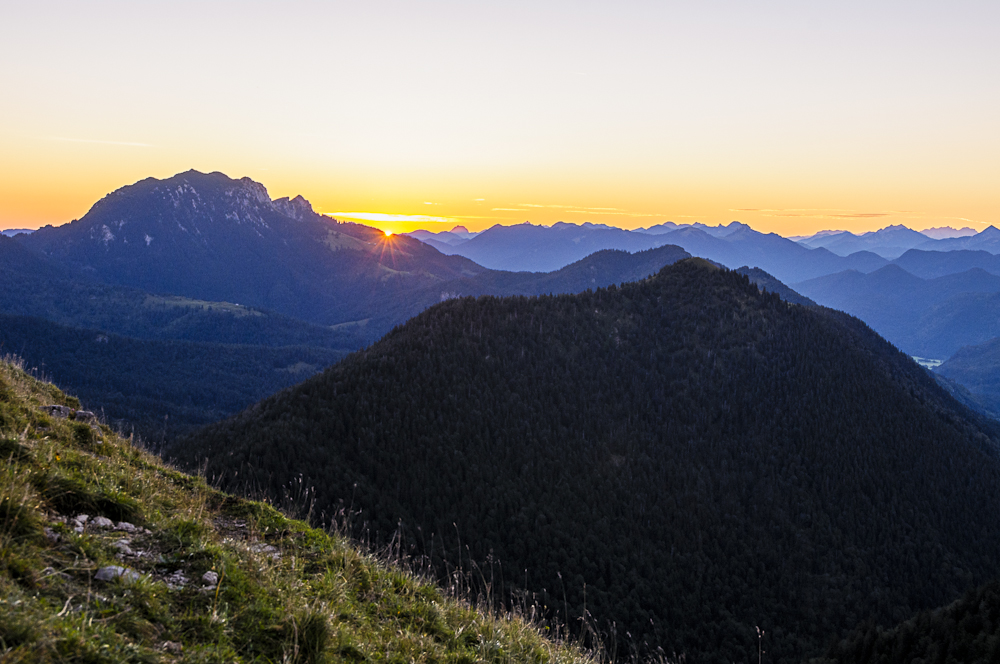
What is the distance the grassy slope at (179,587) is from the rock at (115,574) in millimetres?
89

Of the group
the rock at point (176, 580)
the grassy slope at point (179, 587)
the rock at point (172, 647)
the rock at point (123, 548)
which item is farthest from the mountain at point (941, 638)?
the rock at point (123, 548)

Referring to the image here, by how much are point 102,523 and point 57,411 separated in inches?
329

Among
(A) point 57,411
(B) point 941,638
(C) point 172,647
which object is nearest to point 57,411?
(A) point 57,411

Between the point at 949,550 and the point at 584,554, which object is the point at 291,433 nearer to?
the point at 584,554

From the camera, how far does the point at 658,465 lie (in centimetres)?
14362

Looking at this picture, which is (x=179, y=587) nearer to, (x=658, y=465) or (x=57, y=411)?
(x=57, y=411)

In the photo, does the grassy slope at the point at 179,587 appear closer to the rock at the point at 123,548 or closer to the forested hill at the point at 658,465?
the rock at the point at 123,548

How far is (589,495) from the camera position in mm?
127625

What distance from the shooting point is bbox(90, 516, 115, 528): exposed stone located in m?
8.66

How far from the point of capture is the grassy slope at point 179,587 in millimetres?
6250

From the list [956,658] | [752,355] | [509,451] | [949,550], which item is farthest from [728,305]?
[956,658]

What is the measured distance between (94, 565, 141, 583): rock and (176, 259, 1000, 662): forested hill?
7803cm

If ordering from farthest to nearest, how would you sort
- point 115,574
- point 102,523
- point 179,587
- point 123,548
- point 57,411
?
point 57,411
point 102,523
point 123,548
point 179,587
point 115,574

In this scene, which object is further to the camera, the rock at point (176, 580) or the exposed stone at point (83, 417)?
the exposed stone at point (83, 417)
